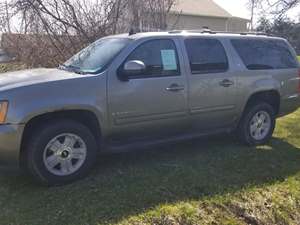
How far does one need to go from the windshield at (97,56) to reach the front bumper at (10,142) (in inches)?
48.1

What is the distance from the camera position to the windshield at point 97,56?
16.7ft

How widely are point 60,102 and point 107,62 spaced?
90 centimetres

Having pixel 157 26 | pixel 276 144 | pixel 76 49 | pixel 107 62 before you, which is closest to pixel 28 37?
pixel 76 49

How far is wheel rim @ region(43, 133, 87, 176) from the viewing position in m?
4.56

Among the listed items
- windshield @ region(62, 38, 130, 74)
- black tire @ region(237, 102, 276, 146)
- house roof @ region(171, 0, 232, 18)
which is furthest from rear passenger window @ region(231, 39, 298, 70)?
house roof @ region(171, 0, 232, 18)

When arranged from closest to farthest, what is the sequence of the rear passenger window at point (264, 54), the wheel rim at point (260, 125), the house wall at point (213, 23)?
the rear passenger window at point (264, 54) → the wheel rim at point (260, 125) → the house wall at point (213, 23)

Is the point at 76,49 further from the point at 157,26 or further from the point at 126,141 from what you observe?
the point at 126,141

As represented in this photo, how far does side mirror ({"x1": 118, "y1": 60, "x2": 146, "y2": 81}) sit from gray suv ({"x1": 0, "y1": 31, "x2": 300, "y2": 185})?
0.04 ft

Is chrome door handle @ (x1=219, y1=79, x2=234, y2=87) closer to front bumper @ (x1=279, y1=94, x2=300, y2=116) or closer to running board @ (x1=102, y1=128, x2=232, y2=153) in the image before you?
running board @ (x1=102, y1=128, x2=232, y2=153)

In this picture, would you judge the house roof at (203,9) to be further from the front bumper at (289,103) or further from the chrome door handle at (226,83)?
the chrome door handle at (226,83)

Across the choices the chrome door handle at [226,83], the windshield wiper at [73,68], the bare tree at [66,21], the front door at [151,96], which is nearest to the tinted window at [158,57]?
the front door at [151,96]

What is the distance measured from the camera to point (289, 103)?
271 inches

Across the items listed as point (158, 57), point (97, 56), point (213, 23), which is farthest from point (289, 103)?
point (213, 23)

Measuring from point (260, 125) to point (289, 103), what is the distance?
714mm
